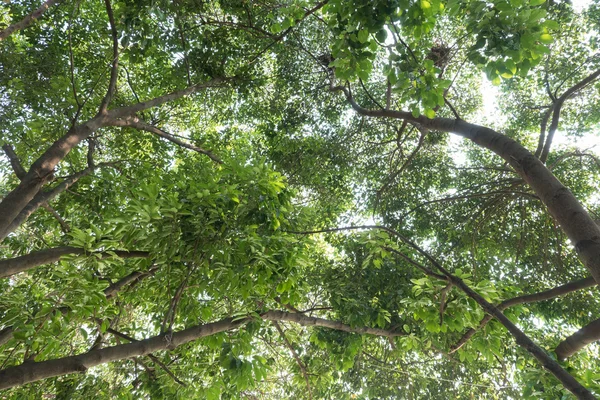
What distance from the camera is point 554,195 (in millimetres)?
2342

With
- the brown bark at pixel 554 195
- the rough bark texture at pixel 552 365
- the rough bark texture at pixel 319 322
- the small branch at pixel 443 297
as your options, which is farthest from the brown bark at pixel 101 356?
the brown bark at pixel 554 195

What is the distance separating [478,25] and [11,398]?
19.0ft

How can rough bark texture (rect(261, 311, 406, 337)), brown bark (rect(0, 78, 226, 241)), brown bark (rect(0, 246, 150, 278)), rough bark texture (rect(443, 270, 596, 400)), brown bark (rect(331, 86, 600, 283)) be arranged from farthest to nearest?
1. rough bark texture (rect(261, 311, 406, 337))
2. brown bark (rect(0, 78, 226, 241))
3. brown bark (rect(0, 246, 150, 278))
4. brown bark (rect(331, 86, 600, 283))
5. rough bark texture (rect(443, 270, 596, 400))

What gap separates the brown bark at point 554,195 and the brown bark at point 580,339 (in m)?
0.64

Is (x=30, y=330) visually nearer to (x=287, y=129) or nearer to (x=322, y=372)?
(x=322, y=372)

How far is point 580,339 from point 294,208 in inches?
115

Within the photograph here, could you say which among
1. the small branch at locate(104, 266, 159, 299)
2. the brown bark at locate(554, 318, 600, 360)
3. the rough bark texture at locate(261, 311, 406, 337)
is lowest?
the brown bark at locate(554, 318, 600, 360)

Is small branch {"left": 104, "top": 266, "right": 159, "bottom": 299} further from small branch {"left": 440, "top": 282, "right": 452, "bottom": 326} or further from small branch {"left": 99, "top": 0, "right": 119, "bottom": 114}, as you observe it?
small branch {"left": 440, "top": 282, "right": 452, "bottom": 326}

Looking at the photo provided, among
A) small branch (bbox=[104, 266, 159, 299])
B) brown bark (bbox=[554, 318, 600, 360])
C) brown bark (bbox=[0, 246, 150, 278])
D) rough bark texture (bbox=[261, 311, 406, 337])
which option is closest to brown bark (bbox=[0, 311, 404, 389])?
rough bark texture (bbox=[261, 311, 406, 337])

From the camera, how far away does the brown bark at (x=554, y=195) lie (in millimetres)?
1981

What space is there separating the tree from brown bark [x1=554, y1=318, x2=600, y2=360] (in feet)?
0.10

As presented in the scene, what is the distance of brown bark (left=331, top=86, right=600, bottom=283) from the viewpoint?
198cm

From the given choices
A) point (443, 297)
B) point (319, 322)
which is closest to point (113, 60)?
point (319, 322)

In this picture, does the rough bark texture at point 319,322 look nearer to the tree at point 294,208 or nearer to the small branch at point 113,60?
the tree at point 294,208
